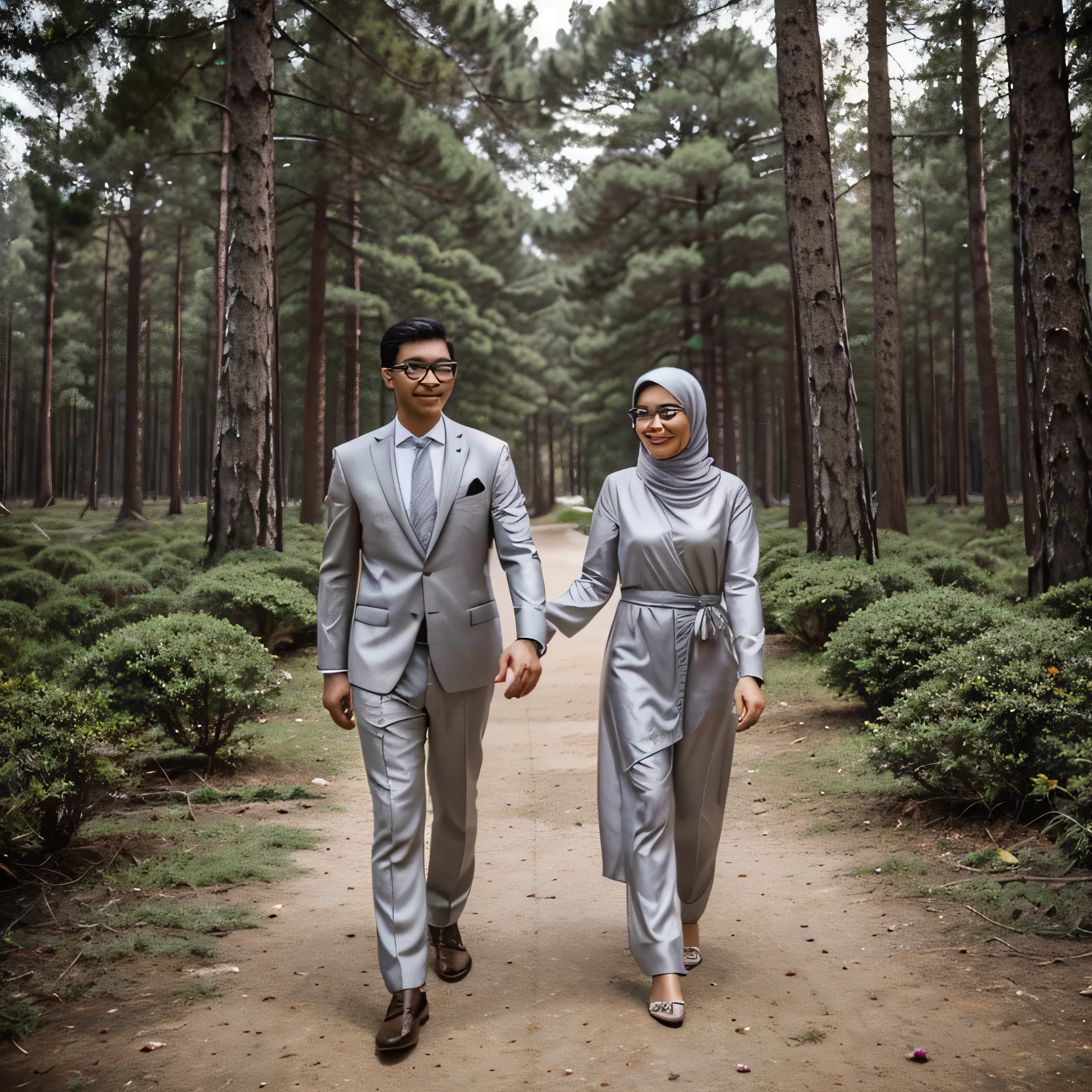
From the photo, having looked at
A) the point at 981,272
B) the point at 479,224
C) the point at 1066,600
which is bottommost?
the point at 1066,600

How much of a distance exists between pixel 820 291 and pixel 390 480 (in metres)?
8.90

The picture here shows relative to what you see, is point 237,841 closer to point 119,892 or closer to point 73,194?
point 119,892

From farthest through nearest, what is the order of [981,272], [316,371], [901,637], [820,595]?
[316,371]
[981,272]
[820,595]
[901,637]

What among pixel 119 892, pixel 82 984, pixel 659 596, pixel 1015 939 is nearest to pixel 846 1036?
pixel 1015 939

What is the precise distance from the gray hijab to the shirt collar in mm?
768

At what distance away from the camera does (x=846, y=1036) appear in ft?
11.3

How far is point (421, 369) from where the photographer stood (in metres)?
3.97

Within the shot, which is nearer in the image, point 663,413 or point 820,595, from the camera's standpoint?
point 663,413

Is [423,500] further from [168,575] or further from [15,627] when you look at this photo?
[168,575]

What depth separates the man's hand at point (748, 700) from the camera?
3.72 meters

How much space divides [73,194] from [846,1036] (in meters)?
17.8

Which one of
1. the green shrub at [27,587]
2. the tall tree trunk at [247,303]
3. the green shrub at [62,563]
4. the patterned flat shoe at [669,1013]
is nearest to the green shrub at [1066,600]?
the patterned flat shoe at [669,1013]

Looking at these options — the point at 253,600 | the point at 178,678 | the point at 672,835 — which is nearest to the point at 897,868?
the point at 672,835

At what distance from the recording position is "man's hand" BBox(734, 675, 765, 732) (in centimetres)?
372
